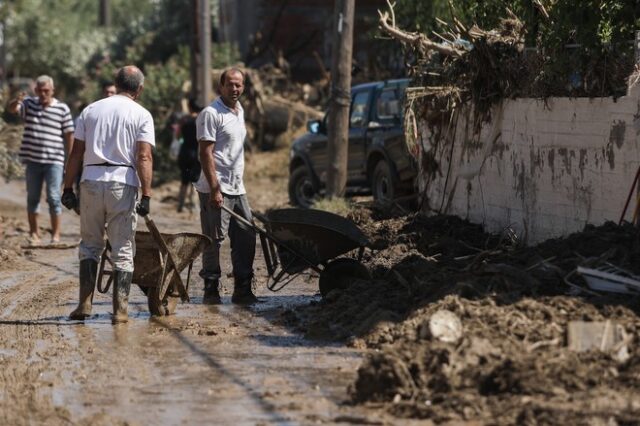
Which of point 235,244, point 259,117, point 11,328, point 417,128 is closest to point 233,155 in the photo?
point 235,244

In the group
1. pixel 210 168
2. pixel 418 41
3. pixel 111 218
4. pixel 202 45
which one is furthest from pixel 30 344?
pixel 202 45

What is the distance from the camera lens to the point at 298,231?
10195mm

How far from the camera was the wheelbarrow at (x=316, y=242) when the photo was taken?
10172 mm

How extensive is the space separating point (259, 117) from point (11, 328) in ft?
68.2

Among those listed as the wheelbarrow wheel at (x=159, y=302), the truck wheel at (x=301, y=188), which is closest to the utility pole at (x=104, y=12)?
the truck wheel at (x=301, y=188)

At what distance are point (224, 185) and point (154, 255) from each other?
1.05m

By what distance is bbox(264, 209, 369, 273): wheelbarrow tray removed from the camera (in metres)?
10.2

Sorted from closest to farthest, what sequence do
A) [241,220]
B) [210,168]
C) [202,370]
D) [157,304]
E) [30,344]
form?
1. [202,370]
2. [30,344]
3. [157,304]
4. [241,220]
5. [210,168]

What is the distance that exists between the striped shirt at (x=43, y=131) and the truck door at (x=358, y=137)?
5.26 m

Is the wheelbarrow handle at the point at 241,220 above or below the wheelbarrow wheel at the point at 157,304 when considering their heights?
above

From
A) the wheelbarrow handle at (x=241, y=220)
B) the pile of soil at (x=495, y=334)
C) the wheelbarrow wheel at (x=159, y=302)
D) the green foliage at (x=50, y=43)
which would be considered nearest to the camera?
the pile of soil at (x=495, y=334)

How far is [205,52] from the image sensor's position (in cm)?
2444

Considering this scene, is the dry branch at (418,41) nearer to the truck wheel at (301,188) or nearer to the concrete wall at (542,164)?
the concrete wall at (542,164)

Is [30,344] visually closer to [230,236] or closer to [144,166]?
[144,166]
